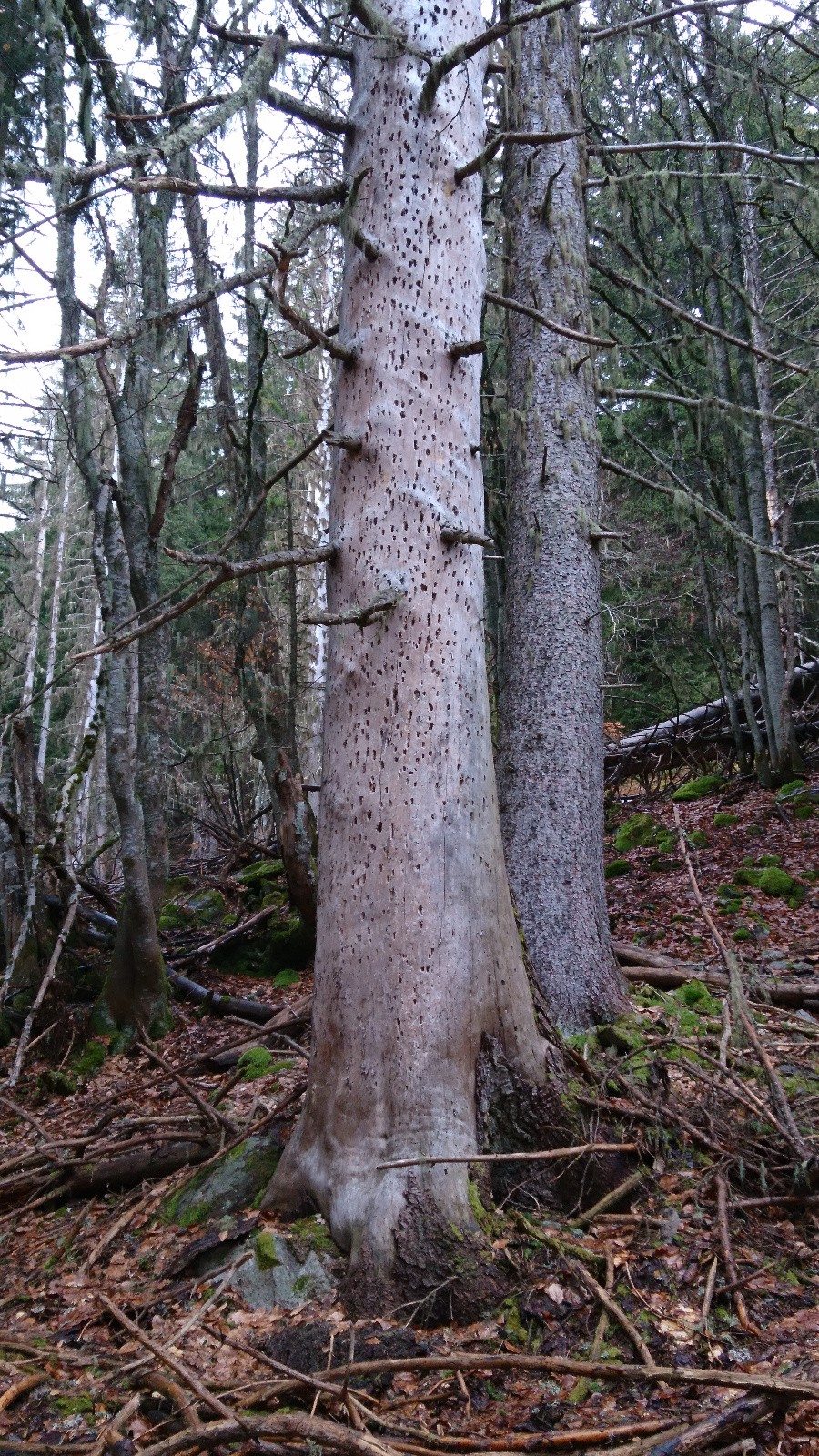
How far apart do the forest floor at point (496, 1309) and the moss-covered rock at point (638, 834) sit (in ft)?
20.7

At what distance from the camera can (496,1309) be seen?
298cm

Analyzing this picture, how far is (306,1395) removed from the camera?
2633 millimetres

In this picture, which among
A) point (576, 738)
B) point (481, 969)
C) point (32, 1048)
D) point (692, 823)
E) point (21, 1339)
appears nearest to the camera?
point (21, 1339)

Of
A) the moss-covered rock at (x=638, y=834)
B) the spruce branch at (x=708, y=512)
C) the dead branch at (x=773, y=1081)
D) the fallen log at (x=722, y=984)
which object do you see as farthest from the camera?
the moss-covered rock at (x=638, y=834)

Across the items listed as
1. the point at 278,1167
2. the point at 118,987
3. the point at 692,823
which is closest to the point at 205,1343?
the point at 278,1167

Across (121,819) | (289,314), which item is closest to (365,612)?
(289,314)

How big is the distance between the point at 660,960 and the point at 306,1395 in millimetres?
4589

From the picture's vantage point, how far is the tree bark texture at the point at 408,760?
3.22 m

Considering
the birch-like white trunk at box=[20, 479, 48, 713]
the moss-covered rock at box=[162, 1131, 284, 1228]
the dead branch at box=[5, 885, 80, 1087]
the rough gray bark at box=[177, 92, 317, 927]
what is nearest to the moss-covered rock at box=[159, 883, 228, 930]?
the rough gray bark at box=[177, 92, 317, 927]

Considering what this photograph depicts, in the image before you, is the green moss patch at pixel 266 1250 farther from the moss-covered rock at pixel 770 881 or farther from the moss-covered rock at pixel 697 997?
the moss-covered rock at pixel 770 881

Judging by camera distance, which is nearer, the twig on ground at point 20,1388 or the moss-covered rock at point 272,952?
the twig on ground at point 20,1388

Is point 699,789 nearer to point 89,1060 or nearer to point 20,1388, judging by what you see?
point 89,1060

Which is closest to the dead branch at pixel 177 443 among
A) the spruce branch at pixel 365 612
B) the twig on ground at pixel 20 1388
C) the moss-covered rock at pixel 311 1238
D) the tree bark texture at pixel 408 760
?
the tree bark texture at pixel 408 760

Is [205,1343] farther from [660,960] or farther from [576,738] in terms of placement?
[660,960]
